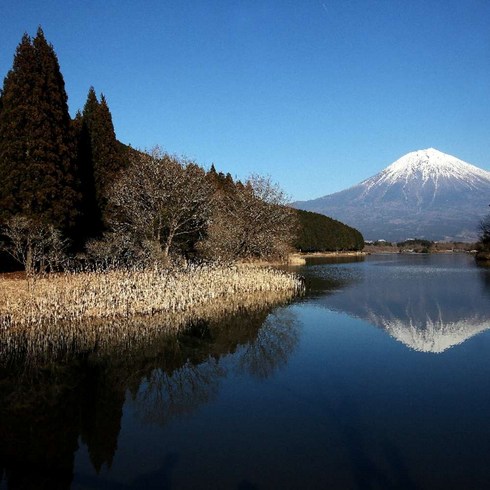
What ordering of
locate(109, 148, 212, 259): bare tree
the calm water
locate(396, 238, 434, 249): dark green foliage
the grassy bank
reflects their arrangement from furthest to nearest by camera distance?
1. locate(396, 238, 434, 249): dark green foliage
2. locate(109, 148, 212, 259): bare tree
3. the grassy bank
4. the calm water

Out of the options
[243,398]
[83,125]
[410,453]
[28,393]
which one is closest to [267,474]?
[410,453]

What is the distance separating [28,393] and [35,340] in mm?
5122

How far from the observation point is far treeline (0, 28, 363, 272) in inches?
1148

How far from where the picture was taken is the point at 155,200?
116 ft

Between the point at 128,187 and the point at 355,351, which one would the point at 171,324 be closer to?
the point at 355,351

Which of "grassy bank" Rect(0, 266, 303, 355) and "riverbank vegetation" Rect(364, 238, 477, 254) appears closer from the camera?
"grassy bank" Rect(0, 266, 303, 355)

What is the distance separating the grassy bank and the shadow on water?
1448 mm

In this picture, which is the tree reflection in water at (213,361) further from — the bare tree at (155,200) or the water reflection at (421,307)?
the bare tree at (155,200)

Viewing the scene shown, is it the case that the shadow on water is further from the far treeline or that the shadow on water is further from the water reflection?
the far treeline

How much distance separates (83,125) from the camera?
38406 mm

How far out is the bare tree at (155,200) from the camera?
114 feet

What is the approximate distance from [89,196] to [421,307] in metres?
26.7

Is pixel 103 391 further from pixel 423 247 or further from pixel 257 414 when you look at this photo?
pixel 423 247

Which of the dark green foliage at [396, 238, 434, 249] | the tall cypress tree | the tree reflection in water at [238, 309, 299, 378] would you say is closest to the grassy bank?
the tree reflection in water at [238, 309, 299, 378]
